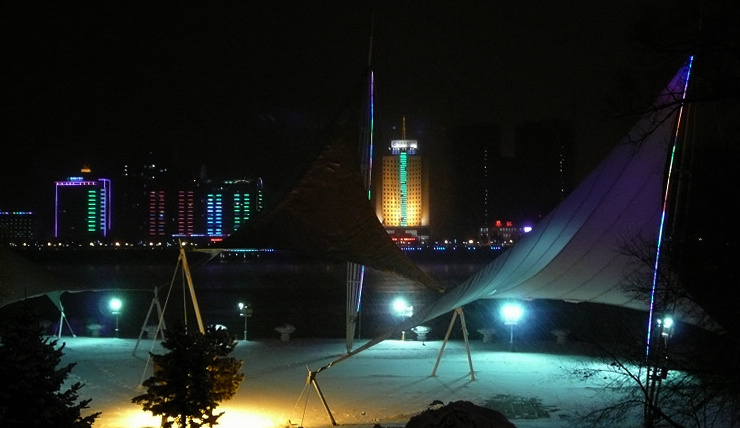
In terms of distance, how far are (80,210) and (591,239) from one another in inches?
5716

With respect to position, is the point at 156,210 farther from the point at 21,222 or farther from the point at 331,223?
the point at 331,223

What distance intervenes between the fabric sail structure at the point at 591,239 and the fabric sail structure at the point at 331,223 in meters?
2.32

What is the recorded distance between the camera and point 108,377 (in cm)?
1307

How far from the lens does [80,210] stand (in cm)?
14575

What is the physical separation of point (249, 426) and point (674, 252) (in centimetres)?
526

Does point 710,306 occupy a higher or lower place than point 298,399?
higher

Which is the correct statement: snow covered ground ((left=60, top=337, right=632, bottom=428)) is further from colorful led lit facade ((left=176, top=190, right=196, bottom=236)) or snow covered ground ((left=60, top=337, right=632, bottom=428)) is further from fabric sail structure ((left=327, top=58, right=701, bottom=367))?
colorful led lit facade ((left=176, top=190, right=196, bottom=236))

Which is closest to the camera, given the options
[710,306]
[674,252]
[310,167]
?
[710,306]

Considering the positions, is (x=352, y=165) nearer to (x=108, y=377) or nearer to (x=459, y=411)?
(x=108, y=377)

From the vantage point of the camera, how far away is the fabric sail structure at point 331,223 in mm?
14258

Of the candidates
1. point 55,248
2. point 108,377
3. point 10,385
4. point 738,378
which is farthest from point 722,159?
point 55,248

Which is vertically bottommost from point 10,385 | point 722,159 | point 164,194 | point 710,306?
point 10,385

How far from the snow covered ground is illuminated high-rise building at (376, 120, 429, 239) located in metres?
52.6

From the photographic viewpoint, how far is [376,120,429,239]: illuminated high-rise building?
2980 inches
